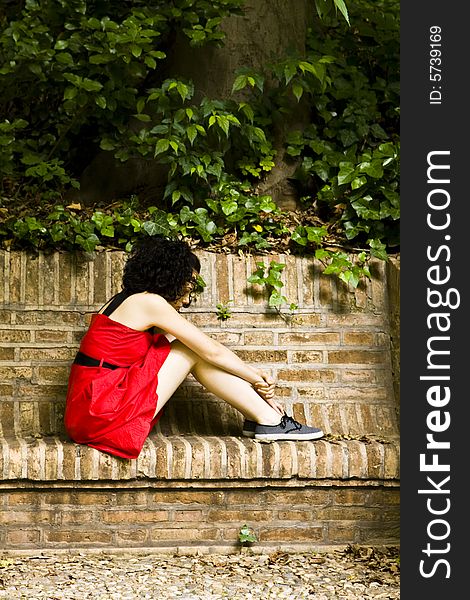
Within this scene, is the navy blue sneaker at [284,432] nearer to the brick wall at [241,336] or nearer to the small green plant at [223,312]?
the brick wall at [241,336]


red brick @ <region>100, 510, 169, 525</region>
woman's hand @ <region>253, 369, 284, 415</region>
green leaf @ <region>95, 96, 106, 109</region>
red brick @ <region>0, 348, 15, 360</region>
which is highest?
green leaf @ <region>95, 96, 106, 109</region>

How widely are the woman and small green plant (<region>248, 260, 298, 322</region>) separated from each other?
646mm

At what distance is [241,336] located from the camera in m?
4.70

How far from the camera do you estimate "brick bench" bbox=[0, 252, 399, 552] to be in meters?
3.87

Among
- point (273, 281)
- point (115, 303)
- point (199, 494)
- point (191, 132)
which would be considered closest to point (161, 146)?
point (191, 132)

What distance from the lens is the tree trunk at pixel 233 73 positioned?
5.55 meters

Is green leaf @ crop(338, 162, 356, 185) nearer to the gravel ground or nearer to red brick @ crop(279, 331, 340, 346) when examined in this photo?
red brick @ crop(279, 331, 340, 346)

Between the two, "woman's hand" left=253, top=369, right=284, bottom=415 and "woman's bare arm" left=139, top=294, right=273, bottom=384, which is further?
"woman's hand" left=253, top=369, right=284, bottom=415

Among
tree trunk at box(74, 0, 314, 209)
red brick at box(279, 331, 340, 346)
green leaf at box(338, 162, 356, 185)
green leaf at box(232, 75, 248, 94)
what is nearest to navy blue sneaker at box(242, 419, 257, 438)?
red brick at box(279, 331, 340, 346)

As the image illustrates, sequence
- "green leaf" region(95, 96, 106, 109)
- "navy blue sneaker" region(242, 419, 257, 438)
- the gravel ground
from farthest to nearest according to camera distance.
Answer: "green leaf" region(95, 96, 106, 109), "navy blue sneaker" region(242, 419, 257, 438), the gravel ground

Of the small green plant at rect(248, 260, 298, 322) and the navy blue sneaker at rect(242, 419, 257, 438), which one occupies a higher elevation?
the small green plant at rect(248, 260, 298, 322)

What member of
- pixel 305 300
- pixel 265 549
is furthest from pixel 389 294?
pixel 265 549

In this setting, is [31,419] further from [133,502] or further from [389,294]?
[389,294]

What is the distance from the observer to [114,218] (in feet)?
16.8
